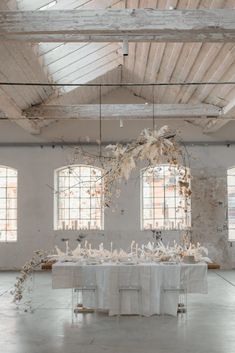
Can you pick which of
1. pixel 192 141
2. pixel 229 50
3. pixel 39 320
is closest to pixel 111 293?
pixel 39 320

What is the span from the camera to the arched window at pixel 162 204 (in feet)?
47.1

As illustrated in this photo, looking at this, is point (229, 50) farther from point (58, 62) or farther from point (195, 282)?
point (195, 282)

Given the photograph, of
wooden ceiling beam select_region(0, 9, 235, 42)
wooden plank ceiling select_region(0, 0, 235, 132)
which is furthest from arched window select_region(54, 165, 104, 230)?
wooden ceiling beam select_region(0, 9, 235, 42)

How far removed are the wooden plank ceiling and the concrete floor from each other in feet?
12.7

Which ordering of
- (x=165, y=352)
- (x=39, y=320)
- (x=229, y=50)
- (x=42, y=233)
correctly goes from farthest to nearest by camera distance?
1. (x=42, y=233)
2. (x=229, y=50)
3. (x=39, y=320)
4. (x=165, y=352)

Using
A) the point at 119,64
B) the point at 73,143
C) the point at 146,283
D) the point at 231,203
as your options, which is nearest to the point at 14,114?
the point at 119,64

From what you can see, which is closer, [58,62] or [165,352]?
[165,352]

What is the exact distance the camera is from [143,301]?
787cm

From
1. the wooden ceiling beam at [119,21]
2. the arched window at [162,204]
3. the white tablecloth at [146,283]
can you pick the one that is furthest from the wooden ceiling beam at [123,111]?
the wooden ceiling beam at [119,21]

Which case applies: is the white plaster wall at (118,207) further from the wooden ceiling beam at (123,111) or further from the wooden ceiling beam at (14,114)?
the wooden ceiling beam at (123,111)

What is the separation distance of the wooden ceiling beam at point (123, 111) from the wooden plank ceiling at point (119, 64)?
228mm

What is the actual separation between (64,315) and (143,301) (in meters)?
1.18

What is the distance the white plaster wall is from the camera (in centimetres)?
1403

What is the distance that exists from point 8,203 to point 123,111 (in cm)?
497
